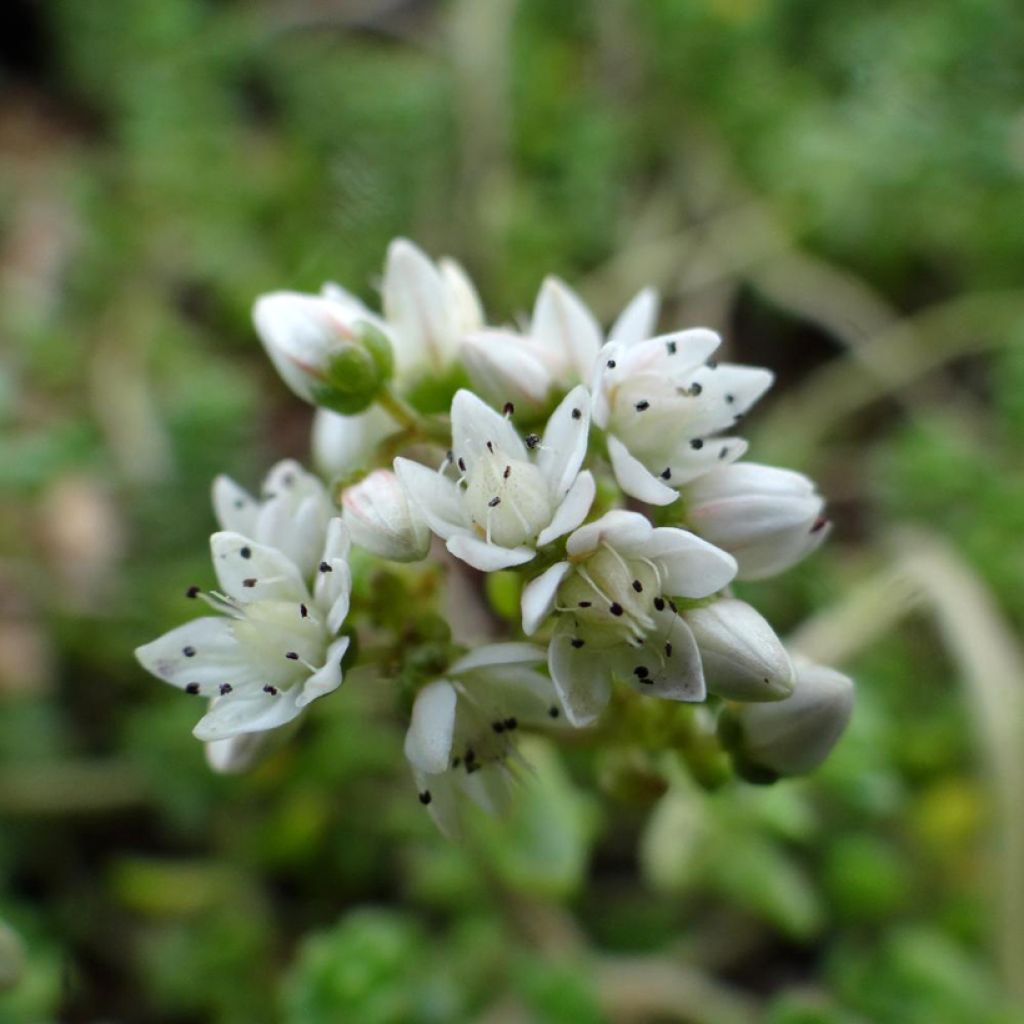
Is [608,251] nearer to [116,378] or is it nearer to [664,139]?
[664,139]

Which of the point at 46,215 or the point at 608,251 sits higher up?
the point at 608,251

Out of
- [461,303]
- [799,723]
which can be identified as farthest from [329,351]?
[799,723]

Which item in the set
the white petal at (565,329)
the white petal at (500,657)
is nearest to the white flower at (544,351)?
the white petal at (565,329)

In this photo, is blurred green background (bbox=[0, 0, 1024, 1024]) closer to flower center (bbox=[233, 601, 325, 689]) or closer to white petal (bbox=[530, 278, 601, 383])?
flower center (bbox=[233, 601, 325, 689])

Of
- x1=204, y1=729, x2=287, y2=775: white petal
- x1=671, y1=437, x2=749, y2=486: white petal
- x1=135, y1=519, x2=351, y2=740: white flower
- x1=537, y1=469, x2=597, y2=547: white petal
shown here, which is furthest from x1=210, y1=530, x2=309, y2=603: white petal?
x1=671, y1=437, x2=749, y2=486: white petal

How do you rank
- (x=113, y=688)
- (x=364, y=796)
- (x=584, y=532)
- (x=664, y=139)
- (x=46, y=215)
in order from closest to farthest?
(x=584, y=532) < (x=364, y=796) < (x=113, y=688) < (x=664, y=139) < (x=46, y=215)

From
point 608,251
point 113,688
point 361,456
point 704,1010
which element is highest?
point 361,456

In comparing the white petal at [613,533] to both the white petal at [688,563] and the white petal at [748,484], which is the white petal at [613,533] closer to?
the white petal at [688,563]

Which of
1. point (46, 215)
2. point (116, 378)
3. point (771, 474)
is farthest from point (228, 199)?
point (771, 474)
